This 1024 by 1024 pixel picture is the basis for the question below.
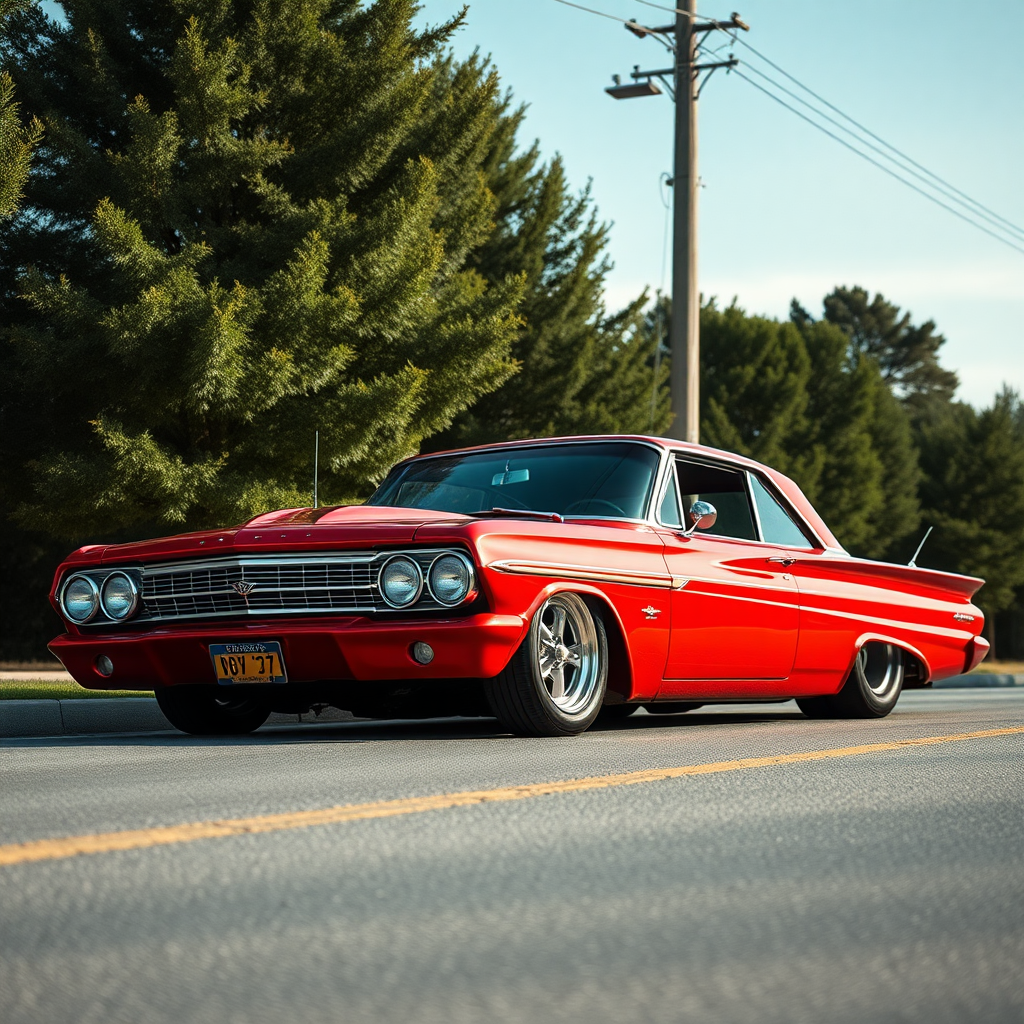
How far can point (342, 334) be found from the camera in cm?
1544

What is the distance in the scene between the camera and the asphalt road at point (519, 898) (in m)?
2.51

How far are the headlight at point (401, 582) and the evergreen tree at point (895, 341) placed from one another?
8159 centimetres

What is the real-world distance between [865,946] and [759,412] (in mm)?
49809

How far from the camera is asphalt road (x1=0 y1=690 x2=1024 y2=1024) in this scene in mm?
2512

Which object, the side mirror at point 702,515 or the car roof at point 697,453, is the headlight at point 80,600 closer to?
the car roof at point 697,453

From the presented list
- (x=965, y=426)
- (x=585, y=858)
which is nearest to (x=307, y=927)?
(x=585, y=858)

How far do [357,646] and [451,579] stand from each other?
496mm

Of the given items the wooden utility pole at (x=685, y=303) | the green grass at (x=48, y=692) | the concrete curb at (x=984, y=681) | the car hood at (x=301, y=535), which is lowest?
the concrete curb at (x=984, y=681)

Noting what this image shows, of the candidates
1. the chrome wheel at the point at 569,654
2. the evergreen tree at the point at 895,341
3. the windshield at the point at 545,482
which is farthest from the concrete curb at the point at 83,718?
the evergreen tree at the point at 895,341

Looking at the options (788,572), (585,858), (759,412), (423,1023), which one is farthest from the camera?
(759,412)

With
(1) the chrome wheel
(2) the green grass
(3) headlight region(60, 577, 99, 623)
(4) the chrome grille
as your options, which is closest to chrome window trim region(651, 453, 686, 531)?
(1) the chrome wheel

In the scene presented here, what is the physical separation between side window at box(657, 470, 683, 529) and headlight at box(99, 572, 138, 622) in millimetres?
2670

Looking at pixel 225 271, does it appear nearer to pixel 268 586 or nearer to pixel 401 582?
pixel 268 586

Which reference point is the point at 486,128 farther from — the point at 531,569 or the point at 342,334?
the point at 531,569
